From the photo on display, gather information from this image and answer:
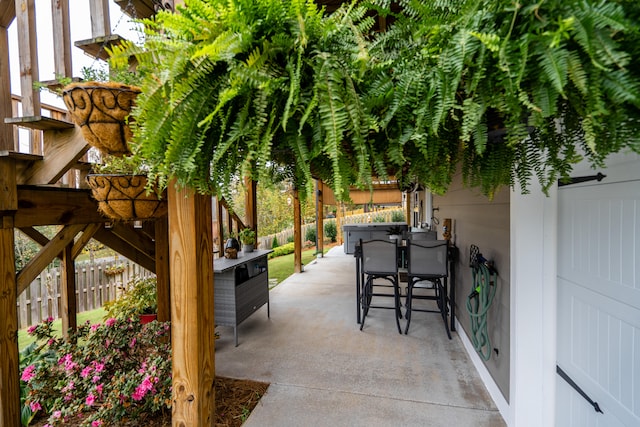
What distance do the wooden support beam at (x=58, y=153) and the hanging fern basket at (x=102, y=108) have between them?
2.94 feet

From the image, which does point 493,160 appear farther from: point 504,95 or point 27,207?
point 27,207

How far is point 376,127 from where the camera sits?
0.71 meters

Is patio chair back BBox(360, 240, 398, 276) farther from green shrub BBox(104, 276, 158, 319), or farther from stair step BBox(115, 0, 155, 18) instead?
stair step BBox(115, 0, 155, 18)

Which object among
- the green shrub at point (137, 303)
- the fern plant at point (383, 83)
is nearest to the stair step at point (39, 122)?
the fern plant at point (383, 83)

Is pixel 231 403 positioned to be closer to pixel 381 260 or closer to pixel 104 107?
pixel 381 260

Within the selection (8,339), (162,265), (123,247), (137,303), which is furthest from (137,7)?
(137,303)

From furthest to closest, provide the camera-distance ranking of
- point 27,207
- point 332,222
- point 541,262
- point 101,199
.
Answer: point 332,222, point 27,207, point 541,262, point 101,199

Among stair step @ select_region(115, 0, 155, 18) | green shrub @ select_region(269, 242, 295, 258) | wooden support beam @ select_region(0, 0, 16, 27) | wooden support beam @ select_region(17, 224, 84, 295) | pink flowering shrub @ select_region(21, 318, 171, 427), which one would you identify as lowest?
green shrub @ select_region(269, 242, 295, 258)

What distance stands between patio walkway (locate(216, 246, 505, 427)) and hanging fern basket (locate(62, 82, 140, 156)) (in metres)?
2.00

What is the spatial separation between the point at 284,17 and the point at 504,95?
21.3 inches

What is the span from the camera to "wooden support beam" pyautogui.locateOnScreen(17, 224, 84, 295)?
2191mm

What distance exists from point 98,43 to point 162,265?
7.25ft

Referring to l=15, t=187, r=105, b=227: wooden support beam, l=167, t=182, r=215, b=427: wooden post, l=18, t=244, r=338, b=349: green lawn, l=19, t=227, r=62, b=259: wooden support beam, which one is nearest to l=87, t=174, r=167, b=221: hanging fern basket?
l=167, t=182, r=215, b=427: wooden post

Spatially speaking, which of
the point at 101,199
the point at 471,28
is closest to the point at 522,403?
the point at 471,28
